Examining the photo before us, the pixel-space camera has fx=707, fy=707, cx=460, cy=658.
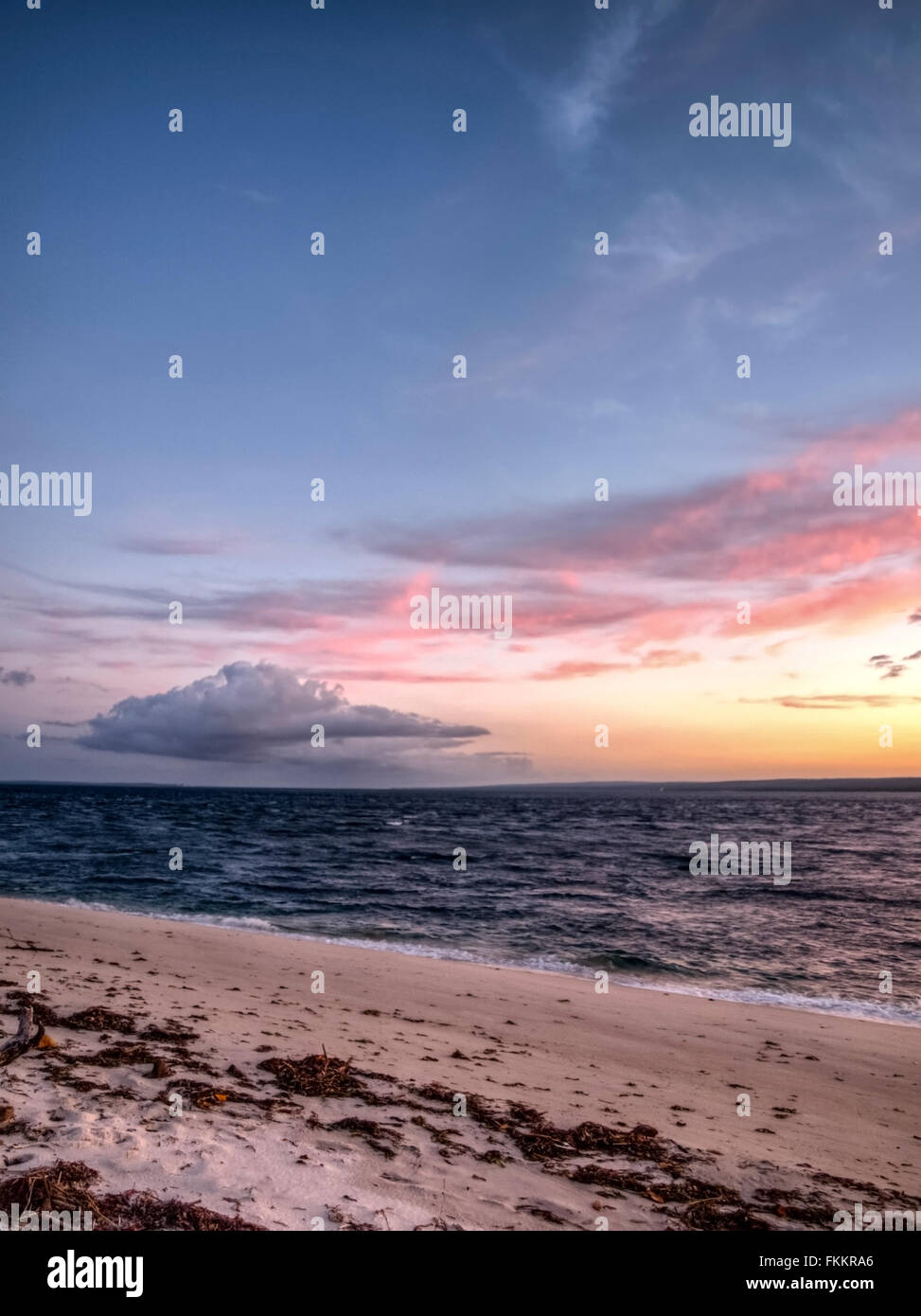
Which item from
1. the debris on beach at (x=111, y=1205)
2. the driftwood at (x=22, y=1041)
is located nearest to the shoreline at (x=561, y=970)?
the driftwood at (x=22, y=1041)

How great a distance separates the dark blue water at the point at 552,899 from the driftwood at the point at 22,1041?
42.2 feet

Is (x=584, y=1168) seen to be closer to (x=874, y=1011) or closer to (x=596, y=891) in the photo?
(x=874, y=1011)

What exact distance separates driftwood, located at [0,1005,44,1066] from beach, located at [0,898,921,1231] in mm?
184

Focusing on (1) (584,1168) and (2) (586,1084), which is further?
(2) (586,1084)

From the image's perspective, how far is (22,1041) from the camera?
7723mm

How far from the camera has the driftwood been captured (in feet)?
24.2

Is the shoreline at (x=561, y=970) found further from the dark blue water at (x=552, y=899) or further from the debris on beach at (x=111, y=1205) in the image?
the debris on beach at (x=111, y=1205)

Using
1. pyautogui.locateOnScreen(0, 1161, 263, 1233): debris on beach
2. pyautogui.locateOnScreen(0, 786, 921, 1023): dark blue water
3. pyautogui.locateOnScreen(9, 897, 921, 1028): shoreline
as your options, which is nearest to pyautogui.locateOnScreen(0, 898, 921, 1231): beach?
pyautogui.locateOnScreen(0, 1161, 263, 1233): debris on beach

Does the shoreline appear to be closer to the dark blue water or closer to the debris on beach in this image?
the dark blue water

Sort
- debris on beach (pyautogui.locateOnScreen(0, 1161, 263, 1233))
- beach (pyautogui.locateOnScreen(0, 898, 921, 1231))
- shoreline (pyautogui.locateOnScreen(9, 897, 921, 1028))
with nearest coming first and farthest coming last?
1. debris on beach (pyautogui.locateOnScreen(0, 1161, 263, 1233))
2. beach (pyautogui.locateOnScreen(0, 898, 921, 1231))
3. shoreline (pyautogui.locateOnScreen(9, 897, 921, 1028))

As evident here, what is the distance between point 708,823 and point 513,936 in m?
66.7

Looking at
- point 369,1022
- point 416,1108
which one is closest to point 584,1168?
point 416,1108

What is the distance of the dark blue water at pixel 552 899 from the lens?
63.1 feet
